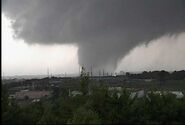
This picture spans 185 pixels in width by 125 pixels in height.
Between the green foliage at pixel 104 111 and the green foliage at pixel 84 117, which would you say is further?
the green foliage at pixel 104 111

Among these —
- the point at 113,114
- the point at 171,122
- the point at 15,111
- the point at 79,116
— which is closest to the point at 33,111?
the point at 15,111

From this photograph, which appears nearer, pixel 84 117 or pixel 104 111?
pixel 84 117

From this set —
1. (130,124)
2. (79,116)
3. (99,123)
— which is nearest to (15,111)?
(79,116)

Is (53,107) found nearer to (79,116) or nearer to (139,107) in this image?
(79,116)

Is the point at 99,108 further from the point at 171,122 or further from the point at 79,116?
the point at 171,122

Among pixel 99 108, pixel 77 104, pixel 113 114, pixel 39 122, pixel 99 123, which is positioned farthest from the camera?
pixel 77 104

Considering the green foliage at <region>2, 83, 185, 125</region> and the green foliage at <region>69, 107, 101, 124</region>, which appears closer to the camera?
the green foliage at <region>69, 107, 101, 124</region>

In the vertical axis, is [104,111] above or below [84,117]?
above

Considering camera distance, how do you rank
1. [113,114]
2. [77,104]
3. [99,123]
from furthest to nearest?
1. [77,104]
2. [113,114]
3. [99,123]

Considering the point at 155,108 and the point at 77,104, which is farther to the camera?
the point at 77,104
